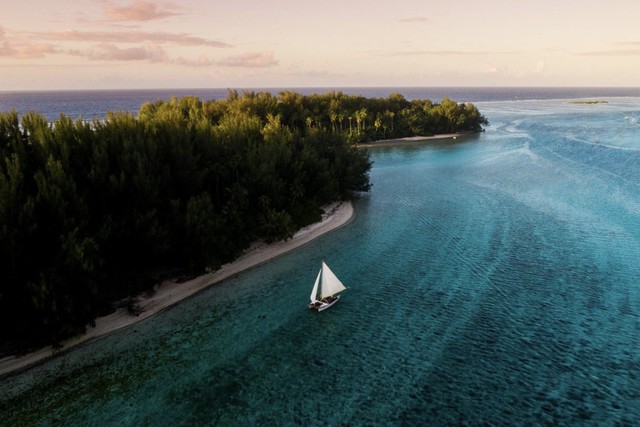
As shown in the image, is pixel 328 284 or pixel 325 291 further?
pixel 328 284

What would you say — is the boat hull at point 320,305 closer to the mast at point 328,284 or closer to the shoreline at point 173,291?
the mast at point 328,284

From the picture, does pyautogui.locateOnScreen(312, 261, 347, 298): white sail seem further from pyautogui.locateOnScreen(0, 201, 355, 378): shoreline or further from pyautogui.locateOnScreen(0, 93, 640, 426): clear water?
pyautogui.locateOnScreen(0, 201, 355, 378): shoreline

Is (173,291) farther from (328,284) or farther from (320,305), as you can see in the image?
(328,284)

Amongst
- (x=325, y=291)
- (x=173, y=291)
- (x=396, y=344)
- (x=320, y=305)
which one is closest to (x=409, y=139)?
(x=325, y=291)

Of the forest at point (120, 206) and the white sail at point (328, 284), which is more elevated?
the forest at point (120, 206)

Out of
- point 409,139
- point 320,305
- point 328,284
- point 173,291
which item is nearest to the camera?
point 320,305

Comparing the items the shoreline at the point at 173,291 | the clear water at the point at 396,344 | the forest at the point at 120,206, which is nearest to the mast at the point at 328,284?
the clear water at the point at 396,344
